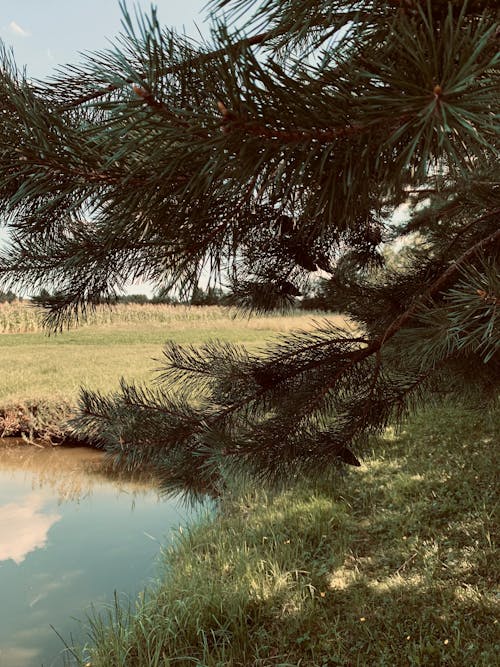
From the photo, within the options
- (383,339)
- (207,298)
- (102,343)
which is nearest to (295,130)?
(383,339)

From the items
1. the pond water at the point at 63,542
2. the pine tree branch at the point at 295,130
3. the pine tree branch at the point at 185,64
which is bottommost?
the pond water at the point at 63,542

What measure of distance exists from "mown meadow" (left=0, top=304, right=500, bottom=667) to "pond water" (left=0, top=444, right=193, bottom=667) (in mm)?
465

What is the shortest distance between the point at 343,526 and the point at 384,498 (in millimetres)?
538

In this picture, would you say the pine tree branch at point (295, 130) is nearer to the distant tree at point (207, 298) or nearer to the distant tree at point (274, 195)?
the distant tree at point (274, 195)

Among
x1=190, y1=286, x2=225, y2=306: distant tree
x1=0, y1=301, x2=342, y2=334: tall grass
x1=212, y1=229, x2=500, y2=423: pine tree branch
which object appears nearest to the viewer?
x1=212, y1=229, x2=500, y2=423: pine tree branch

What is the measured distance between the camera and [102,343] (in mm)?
16125

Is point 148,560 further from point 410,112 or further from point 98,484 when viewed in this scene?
point 410,112

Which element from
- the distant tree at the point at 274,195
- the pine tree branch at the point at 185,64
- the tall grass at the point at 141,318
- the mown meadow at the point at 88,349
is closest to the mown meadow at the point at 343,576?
the distant tree at the point at 274,195

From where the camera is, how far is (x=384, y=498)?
4.07 m

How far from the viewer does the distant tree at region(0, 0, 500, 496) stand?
556mm

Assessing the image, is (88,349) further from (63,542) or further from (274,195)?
(274,195)

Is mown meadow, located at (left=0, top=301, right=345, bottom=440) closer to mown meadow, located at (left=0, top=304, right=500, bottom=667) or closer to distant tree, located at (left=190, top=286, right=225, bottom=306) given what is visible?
distant tree, located at (left=190, top=286, right=225, bottom=306)

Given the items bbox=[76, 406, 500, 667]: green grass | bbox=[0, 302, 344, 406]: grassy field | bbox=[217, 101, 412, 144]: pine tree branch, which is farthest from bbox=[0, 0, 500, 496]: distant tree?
bbox=[0, 302, 344, 406]: grassy field

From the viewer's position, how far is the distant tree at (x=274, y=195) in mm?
556
